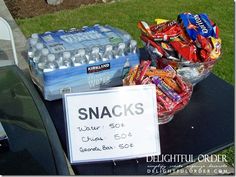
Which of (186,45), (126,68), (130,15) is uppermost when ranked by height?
(186,45)

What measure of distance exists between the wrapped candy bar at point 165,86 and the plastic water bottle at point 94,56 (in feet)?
0.62

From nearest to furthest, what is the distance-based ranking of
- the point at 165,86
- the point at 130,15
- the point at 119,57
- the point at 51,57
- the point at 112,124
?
1. the point at 112,124
2. the point at 165,86
3. the point at 51,57
4. the point at 119,57
5. the point at 130,15

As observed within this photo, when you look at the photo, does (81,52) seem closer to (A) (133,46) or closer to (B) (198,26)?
(A) (133,46)

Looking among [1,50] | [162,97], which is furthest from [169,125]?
[1,50]

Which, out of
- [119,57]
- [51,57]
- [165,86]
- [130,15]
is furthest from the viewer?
[130,15]

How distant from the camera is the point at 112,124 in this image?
4.00 ft

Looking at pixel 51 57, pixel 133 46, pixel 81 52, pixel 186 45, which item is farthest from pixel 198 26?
pixel 51 57

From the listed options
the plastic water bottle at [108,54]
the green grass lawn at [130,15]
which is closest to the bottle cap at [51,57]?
the plastic water bottle at [108,54]

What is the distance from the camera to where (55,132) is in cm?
139

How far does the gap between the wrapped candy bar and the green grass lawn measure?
2.36 metres

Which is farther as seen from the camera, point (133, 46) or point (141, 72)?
point (133, 46)

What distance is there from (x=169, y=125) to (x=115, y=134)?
0.90 ft

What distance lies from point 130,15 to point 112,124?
322cm

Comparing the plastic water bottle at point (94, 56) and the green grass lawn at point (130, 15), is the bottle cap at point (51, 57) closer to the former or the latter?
the plastic water bottle at point (94, 56)
